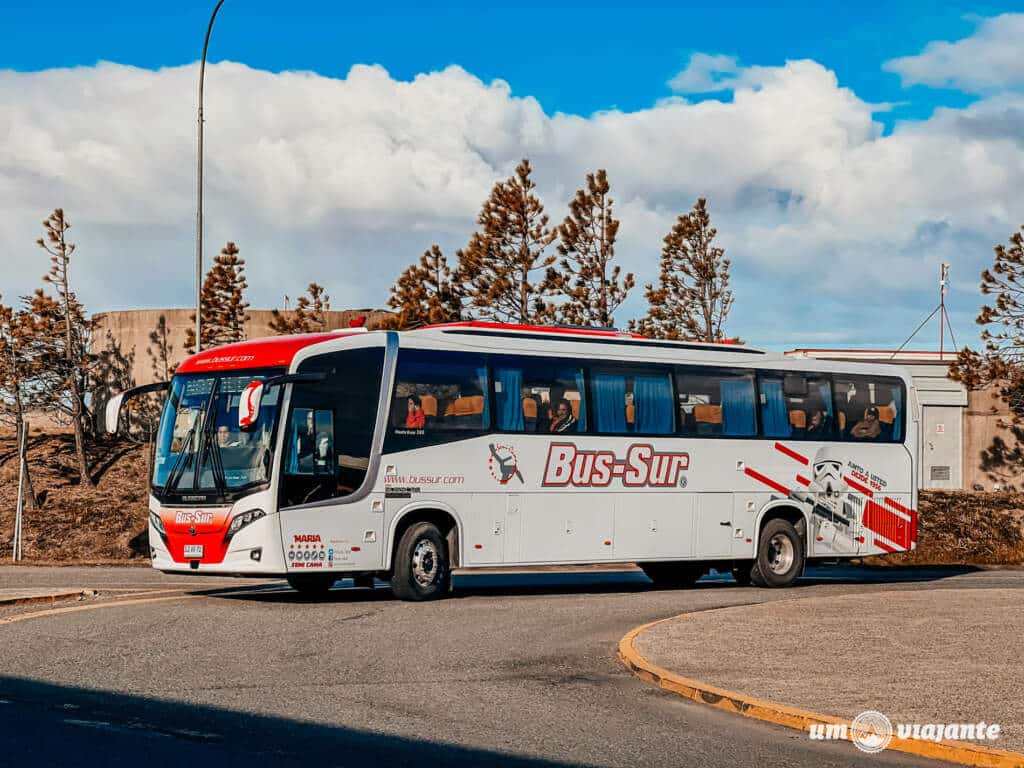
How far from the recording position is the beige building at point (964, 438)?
4538cm

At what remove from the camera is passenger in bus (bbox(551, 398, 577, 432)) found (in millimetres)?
20953

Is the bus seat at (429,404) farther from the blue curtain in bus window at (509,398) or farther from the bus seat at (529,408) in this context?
the bus seat at (529,408)

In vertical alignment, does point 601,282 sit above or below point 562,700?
above

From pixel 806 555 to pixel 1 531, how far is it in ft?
88.4

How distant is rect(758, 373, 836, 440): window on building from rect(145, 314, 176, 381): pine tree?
103ft

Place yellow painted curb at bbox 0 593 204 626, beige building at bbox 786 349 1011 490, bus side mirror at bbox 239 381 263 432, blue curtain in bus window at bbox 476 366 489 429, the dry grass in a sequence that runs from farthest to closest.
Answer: beige building at bbox 786 349 1011 490, the dry grass, blue curtain in bus window at bbox 476 366 489 429, bus side mirror at bbox 239 381 263 432, yellow painted curb at bbox 0 593 204 626

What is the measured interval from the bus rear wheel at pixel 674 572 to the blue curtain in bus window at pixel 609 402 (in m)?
2.97

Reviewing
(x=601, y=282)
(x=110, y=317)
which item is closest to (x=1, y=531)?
(x=110, y=317)

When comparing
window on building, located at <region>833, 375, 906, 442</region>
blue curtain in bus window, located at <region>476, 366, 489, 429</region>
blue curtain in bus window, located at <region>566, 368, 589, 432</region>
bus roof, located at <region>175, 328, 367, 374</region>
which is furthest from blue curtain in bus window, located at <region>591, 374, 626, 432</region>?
window on building, located at <region>833, 375, 906, 442</region>

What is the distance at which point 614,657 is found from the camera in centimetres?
1366

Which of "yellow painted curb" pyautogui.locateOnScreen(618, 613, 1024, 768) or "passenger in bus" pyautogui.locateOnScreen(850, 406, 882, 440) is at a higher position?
"passenger in bus" pyautogui.locateOnScreen(850, 406, 882, 440)

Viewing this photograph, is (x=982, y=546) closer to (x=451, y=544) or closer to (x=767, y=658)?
(x=451, y=544)

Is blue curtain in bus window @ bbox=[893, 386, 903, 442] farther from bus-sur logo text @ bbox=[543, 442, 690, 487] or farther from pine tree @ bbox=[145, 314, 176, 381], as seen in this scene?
pine tree @ bbox=[145, 314, 176, 381]

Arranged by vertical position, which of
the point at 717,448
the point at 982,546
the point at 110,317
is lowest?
the point at 982,546
